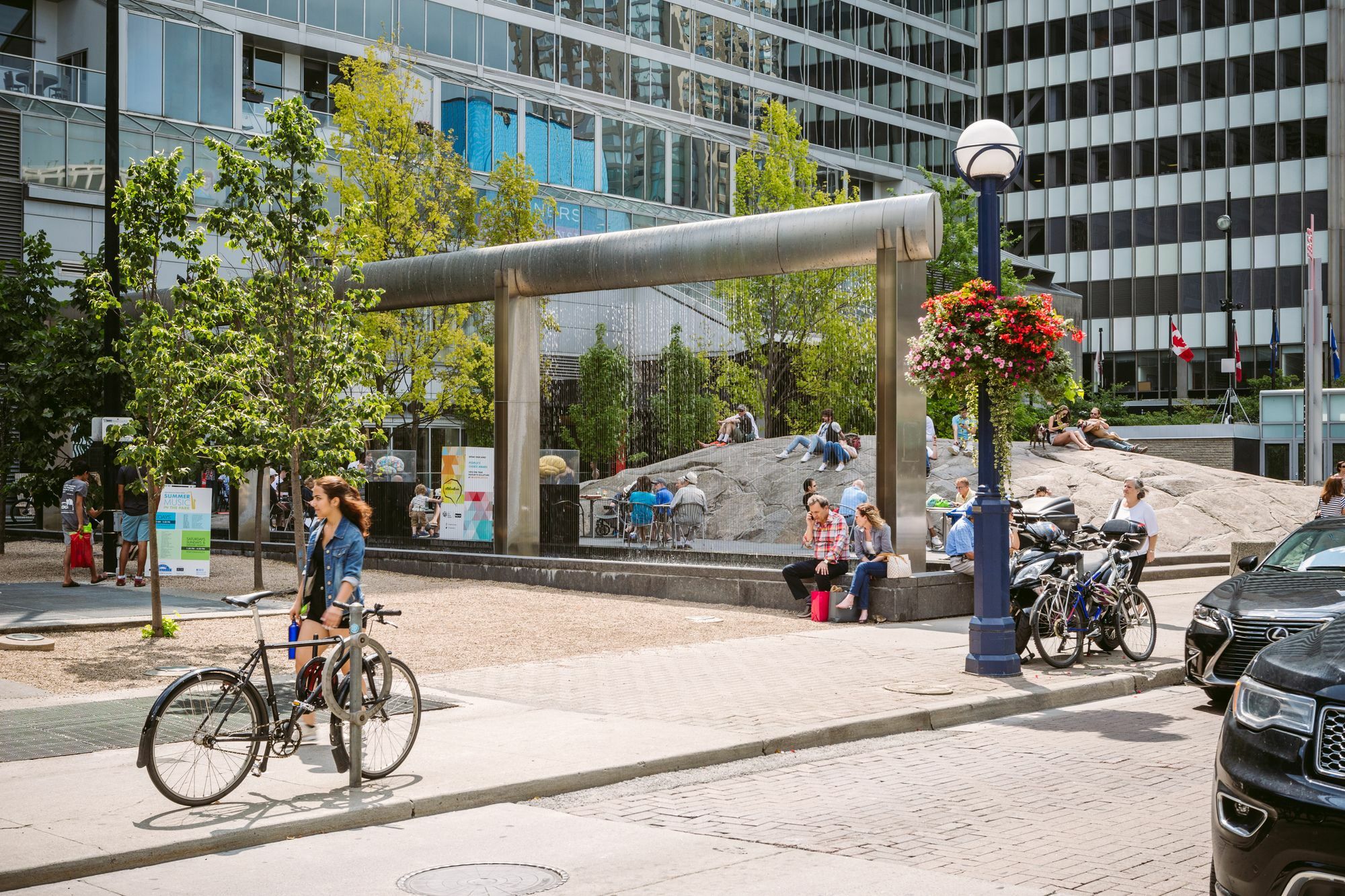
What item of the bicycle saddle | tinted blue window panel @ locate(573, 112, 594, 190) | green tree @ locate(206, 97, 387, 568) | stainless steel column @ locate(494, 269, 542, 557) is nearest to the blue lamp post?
the bicycle saddle

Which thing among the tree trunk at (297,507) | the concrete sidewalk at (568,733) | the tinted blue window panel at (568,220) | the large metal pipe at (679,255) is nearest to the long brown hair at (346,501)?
the concrete sidewalk at (568,733)

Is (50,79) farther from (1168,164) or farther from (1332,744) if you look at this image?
(1168,164)

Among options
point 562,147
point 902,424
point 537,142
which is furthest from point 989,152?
point 562,147

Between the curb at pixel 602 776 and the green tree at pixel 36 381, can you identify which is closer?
the curb at pixel 602 776

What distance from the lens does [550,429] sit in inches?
1035

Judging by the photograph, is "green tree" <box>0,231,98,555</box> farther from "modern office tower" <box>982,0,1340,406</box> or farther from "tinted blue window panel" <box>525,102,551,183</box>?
"modern office tower" <box>982,0,1340,406</box>

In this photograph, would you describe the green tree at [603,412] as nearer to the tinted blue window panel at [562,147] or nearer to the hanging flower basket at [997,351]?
the hanging flower basket at [997,351]

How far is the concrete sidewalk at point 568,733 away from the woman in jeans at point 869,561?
53.8 inches

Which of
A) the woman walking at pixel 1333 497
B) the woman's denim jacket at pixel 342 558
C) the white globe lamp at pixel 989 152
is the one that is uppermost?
the white globe lamp at pixel 989 152

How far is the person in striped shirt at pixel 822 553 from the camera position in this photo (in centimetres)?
1653

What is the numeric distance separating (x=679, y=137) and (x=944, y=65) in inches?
933

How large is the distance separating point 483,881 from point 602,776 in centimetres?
213

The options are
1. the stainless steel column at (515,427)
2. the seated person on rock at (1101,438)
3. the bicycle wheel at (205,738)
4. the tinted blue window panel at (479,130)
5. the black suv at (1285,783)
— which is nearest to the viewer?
the black suv at (1285,783)

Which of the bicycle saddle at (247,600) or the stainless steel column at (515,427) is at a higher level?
the stainless steel column at (515,427)
